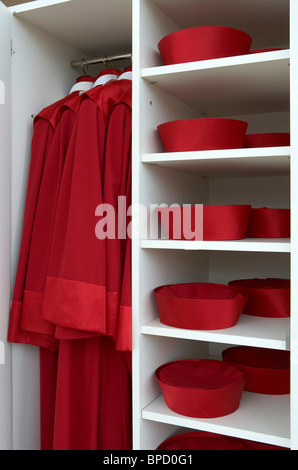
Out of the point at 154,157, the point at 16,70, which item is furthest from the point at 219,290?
the point at 16,70

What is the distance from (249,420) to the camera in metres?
1.26

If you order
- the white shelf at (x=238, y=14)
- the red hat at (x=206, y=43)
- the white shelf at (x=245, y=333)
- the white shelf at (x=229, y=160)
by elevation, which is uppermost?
the white shelf at (x=238, y=14)

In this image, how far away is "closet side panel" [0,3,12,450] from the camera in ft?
4.79

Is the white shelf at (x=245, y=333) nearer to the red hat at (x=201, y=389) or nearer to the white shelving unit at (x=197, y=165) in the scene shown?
the white shelving unit at (x=197, y=165)

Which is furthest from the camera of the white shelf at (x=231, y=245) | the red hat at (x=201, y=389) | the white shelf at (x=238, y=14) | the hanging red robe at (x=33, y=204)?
the hanging red robe at (x=33, y=204)

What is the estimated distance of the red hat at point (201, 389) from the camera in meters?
1.25

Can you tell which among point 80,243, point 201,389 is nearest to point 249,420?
point 201,389

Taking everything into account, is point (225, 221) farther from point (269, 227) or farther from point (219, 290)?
point (219, 290)

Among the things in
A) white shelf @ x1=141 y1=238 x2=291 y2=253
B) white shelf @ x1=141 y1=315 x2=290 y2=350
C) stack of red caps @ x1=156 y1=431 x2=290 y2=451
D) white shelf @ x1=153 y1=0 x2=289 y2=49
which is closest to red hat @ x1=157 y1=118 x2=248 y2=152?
white shelf @ x1=141 y1=238 x2=291 y2=253

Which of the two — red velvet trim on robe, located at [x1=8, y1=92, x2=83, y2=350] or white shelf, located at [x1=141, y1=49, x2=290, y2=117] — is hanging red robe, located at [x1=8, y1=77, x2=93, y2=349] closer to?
red velvet trim on robe, located at [x1=8, y1=92, x2=83, y2=350]

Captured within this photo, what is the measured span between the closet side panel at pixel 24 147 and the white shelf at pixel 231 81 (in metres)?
0.48

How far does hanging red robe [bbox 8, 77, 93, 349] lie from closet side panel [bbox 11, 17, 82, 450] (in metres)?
0.04

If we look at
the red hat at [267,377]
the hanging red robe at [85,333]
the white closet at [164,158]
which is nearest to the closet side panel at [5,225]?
the white closet at [164,158]

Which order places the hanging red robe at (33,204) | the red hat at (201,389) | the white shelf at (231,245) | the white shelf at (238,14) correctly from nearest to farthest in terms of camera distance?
the white shelf at (231,245)
the red hat at (201,389)
the white shelf at (238,14)
the hanging red robe at (33,204)
